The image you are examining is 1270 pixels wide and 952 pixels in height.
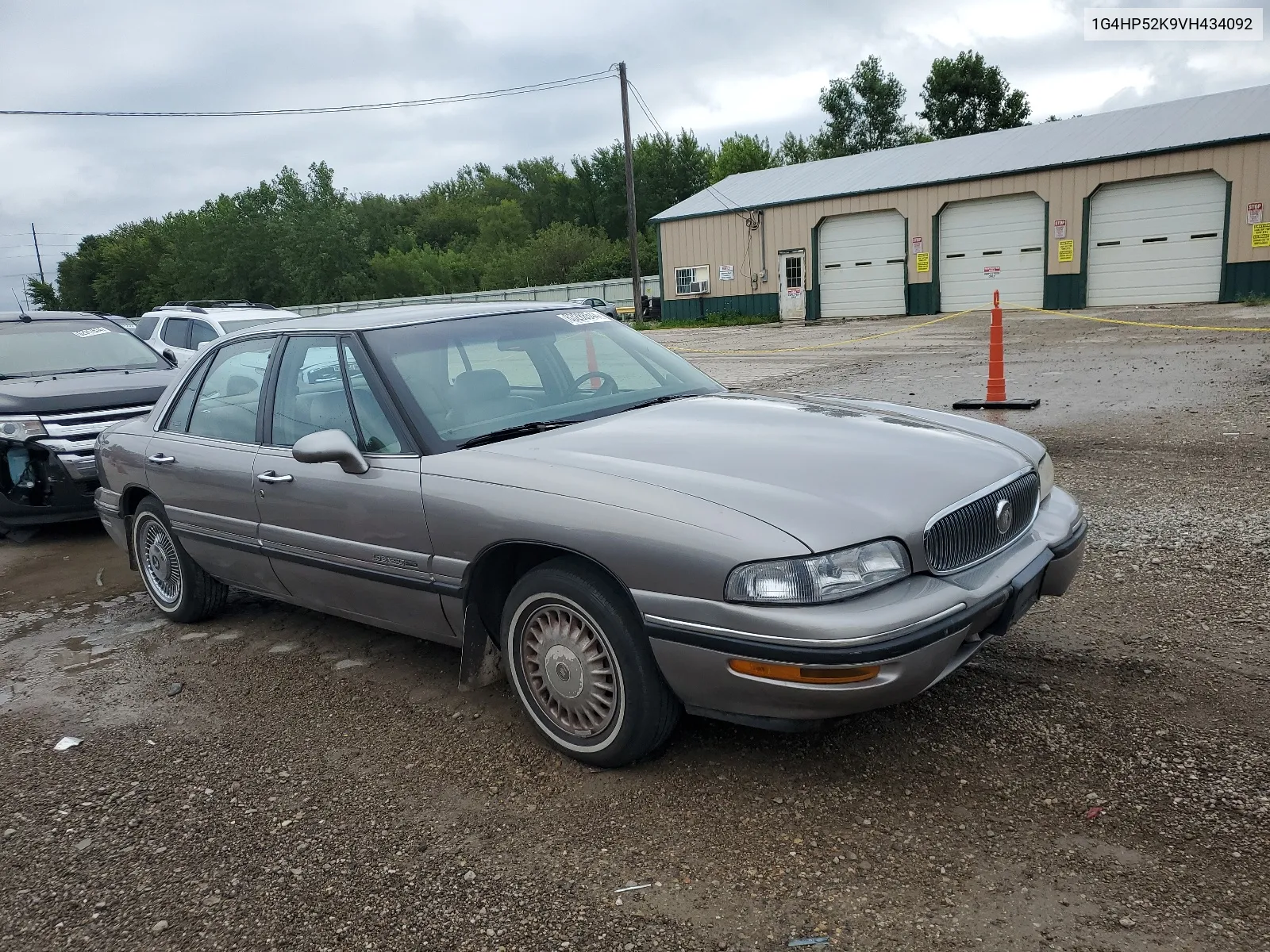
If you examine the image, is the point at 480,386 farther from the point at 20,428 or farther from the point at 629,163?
the point at 629,163

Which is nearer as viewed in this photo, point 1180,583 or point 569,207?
point 1180,583

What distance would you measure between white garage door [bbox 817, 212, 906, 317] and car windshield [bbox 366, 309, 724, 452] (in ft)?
87.9

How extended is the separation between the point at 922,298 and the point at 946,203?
274 cm

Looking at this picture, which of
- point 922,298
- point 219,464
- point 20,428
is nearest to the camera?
point 219,464

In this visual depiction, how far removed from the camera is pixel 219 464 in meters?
4.54

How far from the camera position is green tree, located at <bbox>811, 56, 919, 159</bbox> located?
64.3m

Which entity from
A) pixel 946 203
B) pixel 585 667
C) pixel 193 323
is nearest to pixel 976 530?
pixel 585 667

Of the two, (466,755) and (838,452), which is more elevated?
(838,452)

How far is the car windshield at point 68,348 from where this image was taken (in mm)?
A: 8172

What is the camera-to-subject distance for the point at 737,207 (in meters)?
33.2

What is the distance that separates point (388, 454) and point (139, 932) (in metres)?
1.74

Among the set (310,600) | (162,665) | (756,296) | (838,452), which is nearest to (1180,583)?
(838,452)

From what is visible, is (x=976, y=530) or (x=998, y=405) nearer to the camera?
(x=976, y=530)

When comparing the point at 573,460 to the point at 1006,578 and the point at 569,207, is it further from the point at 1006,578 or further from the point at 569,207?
the point at 569,207
